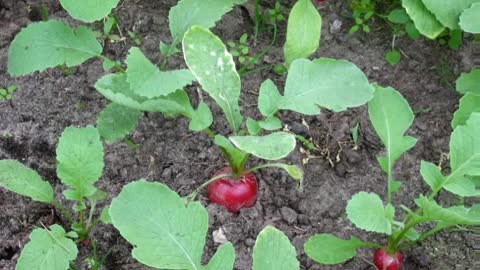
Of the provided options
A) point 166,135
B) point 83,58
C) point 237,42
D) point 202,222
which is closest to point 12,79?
point 83,58

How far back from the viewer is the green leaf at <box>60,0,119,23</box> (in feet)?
6.27

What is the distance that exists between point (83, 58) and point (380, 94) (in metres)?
0.92

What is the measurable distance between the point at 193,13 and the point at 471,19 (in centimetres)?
88

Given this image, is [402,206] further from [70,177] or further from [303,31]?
[70,177]

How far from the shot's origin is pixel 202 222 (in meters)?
1.64

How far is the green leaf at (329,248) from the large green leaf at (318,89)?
0.36 m

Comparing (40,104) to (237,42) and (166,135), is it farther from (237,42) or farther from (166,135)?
(237,42)

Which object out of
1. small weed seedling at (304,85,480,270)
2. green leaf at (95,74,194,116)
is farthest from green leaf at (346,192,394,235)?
green leaf at (95,74,194,116)

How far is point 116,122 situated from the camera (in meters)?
1.91

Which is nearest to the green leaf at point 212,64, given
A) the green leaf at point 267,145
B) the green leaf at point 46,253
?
the green leaf at point 267,145

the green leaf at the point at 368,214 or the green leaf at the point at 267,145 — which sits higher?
the green leaf at the point at 267,145

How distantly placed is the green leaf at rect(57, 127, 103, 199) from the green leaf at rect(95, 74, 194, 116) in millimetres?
135

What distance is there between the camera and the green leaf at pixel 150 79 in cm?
175

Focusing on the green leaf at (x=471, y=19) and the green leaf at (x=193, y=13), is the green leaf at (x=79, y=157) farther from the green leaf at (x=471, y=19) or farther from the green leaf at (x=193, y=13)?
the green leaf at (x=471, y=19)
